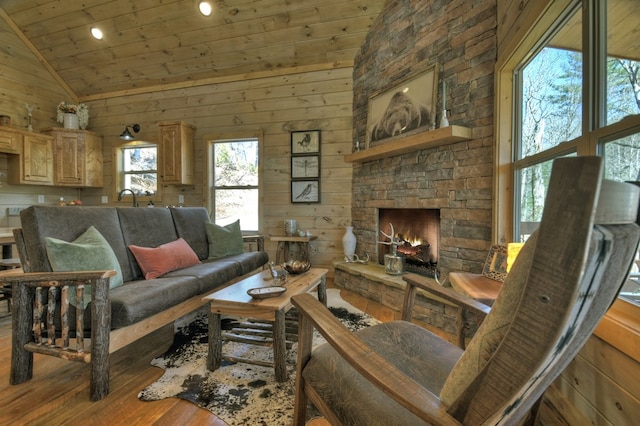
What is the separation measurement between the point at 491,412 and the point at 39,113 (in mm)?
6515

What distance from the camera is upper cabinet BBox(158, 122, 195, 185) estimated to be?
4.26 meters

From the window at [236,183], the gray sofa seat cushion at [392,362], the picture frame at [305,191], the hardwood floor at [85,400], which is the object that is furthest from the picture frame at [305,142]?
the gray sofa seat cushion at [392,362]

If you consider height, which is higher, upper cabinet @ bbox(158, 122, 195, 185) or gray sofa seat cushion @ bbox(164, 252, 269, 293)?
upper cabinet @ bbox(158, 122, 195, 185)

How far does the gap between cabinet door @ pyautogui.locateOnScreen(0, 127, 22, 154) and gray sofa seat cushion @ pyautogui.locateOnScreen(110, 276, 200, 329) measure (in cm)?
380

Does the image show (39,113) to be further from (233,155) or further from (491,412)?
(491,412)

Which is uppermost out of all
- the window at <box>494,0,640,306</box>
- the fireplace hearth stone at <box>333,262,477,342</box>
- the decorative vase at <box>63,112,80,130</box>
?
the decorative vase at <box>63,112,80,130</box>

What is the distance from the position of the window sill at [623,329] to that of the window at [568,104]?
0.26 feet

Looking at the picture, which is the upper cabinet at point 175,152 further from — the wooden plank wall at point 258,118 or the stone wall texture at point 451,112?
the stone wall texture at point 451,112

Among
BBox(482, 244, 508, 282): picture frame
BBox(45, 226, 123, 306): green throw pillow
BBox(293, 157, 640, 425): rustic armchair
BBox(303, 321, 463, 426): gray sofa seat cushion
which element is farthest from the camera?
BBox(482, 244, 508, 282): picture frame

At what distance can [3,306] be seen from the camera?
290cm

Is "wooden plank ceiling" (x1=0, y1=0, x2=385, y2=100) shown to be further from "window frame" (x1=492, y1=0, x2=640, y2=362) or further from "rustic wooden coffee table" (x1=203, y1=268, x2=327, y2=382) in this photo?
"rustic wooden coffee table" (x1=203, y1=268, x2=327, y2=382)

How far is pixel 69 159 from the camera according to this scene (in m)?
4.59

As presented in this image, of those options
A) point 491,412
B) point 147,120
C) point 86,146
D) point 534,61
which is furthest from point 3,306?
point 534,61

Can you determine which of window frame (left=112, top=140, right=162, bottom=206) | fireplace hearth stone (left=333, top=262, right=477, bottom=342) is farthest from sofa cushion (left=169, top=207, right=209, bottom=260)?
window frame (left=112, top=140, right=162, bottom=206)
